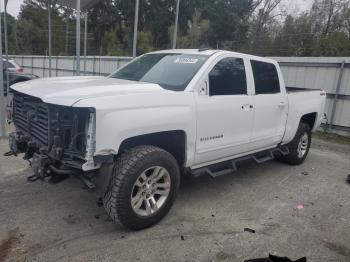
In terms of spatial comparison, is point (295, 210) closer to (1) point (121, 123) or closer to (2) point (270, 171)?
(2) point (270, 171)

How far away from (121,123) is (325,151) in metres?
6.07

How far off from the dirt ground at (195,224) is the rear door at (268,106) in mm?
737

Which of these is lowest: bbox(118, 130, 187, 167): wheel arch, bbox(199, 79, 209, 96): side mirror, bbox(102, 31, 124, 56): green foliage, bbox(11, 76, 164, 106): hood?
bbox(118, 130, 187, 167): wheel arch

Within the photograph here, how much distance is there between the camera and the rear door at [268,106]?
197 inches

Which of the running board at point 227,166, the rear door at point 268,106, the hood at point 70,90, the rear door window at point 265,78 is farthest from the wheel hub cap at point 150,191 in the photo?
the rear door window at point 265,78

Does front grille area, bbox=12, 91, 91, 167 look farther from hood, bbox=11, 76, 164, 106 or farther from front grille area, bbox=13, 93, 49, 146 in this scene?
hood, bbox=11, 76, 164, 106

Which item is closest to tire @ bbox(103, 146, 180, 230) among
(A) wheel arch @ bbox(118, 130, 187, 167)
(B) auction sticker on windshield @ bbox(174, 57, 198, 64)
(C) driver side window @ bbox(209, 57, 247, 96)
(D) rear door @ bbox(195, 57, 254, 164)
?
(A) wheel arch @ bbox(118, 130, 187, 167)

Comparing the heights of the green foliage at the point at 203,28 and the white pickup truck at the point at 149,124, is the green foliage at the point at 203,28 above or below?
above

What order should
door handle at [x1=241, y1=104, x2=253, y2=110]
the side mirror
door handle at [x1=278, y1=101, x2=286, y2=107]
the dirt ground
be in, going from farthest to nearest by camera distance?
door handle at [x1=278, y1=101, x2=286, y2=107], door handle at [x1=241, y1=104, x2=253, y2=110], the side mirror, the dirt ground

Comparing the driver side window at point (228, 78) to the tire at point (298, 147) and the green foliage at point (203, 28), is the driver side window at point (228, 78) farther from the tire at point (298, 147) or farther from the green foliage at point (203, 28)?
the green foliage at point (203, 28)

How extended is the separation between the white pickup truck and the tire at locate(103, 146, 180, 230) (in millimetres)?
10

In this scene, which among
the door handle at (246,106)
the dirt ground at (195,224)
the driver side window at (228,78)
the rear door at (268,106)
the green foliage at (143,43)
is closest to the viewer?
the dirt ground at (195,224)

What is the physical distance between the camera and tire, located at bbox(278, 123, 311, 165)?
6.24 m

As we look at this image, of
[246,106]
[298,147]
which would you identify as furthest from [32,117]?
[298,147]
